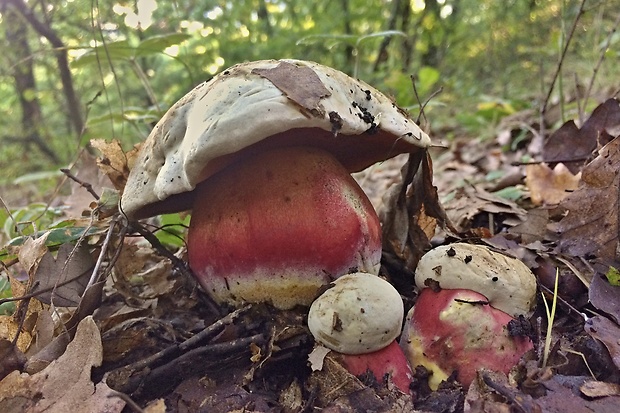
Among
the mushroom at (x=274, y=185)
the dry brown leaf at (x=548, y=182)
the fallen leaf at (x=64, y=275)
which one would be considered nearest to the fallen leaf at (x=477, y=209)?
the dry brown leaf at (x=548, y=182)

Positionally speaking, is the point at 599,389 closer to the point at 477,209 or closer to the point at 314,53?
the point at 477,209

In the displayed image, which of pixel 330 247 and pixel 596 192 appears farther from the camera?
pixel 596 192

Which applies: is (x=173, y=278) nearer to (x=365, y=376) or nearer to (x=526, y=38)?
(x=365, y=376)

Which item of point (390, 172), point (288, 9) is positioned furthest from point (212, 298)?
point (288, 9)

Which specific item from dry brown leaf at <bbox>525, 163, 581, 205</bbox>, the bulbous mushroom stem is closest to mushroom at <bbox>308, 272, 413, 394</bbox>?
the bulbous mushroom stem

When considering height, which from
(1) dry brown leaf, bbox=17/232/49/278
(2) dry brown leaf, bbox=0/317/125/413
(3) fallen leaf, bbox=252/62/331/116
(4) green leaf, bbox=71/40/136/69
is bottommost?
(2) dry brown leaf, bbox=0/317/125/413

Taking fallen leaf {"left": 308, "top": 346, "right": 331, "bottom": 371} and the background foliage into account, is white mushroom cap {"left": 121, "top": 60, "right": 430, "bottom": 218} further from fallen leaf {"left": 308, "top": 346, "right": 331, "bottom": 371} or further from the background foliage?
the background foliage

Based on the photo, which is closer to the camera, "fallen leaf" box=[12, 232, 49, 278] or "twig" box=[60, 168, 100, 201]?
"fallen leaf" box=[12, 232, 49, 278]
